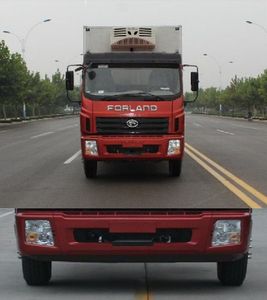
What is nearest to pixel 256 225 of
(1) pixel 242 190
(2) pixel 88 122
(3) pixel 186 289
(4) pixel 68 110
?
(3) pixel 186 289

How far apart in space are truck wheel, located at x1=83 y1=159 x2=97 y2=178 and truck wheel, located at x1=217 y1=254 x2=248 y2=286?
21.4ft

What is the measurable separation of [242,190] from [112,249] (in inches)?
257

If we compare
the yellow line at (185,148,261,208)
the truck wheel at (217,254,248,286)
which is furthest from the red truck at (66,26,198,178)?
the truck wheel at (217,254,248,286)

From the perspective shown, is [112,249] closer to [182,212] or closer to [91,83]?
[182,212]

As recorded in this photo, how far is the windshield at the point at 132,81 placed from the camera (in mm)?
10117

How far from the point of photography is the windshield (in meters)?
10.1

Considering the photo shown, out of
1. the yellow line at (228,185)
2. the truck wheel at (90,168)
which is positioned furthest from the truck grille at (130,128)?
the yellow line at (228,185)

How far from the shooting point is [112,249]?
489cm

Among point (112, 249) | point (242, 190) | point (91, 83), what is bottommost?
point (242, 190)

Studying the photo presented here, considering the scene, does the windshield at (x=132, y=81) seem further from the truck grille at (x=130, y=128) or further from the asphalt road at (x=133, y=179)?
the asphalt road at (x=133, y=179)

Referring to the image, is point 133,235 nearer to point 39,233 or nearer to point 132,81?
point 39,233

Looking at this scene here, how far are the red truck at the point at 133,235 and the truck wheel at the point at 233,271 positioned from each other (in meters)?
0.27

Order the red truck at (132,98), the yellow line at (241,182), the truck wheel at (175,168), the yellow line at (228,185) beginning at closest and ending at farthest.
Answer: the yellow line at (228,185) < the red truck at (132,98) < the yellow line at (241,182) < the truck wheel at (175,168)

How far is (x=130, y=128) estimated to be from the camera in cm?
1123
